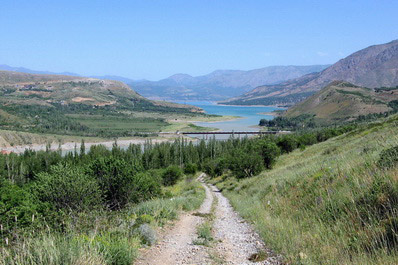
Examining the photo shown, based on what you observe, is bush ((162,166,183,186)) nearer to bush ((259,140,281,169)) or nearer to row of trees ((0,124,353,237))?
row of trees ((0,124,353,237))

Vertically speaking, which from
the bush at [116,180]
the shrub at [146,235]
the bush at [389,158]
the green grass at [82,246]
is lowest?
the bush at [116,180]

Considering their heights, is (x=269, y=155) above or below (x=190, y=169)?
above

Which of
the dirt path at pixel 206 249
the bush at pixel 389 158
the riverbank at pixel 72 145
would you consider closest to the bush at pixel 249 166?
the dirt path at pixel 206 249

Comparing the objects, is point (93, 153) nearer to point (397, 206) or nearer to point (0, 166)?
point (0, 166)

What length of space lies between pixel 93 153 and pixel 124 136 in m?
85.3

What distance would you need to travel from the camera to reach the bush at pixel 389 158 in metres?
8.77

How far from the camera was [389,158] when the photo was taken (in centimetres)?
896

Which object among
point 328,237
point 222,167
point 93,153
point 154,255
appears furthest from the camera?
point 93,153

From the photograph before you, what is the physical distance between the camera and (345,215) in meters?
7.84

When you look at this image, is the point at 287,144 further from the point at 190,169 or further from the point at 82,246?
the point at 82,246

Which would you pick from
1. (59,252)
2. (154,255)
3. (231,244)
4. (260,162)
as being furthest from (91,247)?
(260,162)

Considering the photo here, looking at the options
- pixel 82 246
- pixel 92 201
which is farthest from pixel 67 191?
pixel 82 246

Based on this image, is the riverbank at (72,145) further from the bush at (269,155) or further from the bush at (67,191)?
the bush at (67,191)

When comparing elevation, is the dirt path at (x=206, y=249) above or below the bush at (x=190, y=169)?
above
